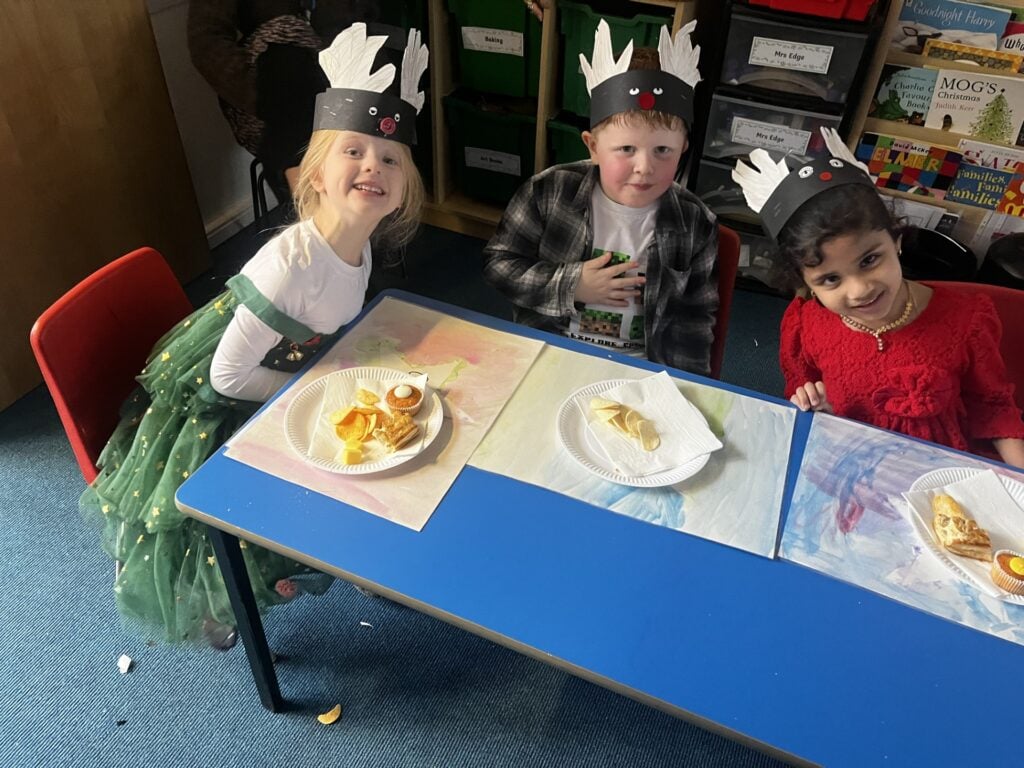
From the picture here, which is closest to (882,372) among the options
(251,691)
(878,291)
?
(878,291)

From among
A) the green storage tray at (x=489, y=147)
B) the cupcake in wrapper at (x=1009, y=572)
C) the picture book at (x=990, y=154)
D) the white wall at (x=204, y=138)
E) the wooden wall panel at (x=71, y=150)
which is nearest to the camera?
the cupcake in wrapper at (x=1009, y=572)

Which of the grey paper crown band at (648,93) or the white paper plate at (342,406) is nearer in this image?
the white paper plate at (342,406)

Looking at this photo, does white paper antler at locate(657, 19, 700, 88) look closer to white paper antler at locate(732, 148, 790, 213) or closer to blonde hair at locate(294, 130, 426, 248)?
white paper antler at locate(732, 148, 790, 213)

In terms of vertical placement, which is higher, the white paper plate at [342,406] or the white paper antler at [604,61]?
the white paper antler at [604,61]

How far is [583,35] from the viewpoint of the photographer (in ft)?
7.48

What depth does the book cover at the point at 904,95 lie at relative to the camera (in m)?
2.12

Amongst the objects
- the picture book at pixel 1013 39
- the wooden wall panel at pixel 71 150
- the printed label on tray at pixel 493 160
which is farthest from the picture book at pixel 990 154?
the wooden wall panel at pixel 71 150

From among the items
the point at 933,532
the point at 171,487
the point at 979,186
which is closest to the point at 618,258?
the point at 933,532

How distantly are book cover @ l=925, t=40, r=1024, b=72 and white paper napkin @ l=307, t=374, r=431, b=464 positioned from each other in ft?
6.03

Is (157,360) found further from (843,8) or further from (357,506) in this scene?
(843,8)

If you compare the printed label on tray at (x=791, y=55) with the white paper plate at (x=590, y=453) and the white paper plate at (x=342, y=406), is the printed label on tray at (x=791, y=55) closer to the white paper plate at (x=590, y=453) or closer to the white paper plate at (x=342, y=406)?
the white paper plate at (x=590, y=453)

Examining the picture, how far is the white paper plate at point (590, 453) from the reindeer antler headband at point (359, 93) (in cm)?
52

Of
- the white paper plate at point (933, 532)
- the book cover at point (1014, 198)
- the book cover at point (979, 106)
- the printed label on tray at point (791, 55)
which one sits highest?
the printed label on tray at point (791, 55)

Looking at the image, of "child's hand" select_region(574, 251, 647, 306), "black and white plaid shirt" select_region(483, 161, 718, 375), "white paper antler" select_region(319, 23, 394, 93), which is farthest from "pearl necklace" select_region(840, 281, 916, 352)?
"white paper antler" select_region(319, 23, 394, 93)
